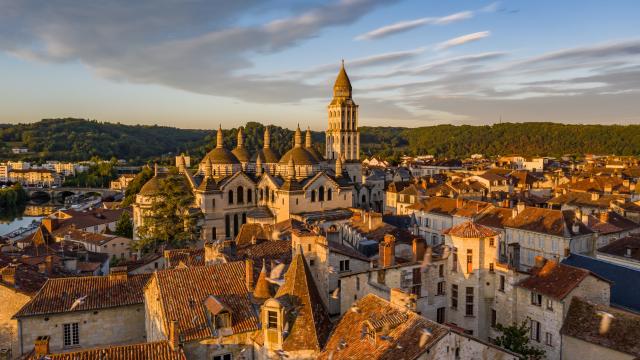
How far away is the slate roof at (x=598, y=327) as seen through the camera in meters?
23.8

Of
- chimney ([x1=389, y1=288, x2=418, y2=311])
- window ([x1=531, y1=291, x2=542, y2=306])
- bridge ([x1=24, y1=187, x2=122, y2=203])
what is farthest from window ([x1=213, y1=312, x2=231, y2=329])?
bridge ([x1=24, y1=187, x2=122, y2=203])

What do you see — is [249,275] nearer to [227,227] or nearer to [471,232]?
[471,232]

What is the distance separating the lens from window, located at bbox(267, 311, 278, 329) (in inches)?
832

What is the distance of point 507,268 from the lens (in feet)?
99.9

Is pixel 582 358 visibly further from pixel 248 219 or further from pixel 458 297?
pixel 248 219

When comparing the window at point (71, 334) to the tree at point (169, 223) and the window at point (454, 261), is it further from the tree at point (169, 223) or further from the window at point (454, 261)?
the tree at point (169, 223)

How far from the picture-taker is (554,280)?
28.5 meters

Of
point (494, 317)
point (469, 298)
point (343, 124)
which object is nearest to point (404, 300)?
point (469, 298)

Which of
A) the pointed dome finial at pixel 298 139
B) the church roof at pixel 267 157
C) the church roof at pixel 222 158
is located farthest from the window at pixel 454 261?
the church roof at pixel 267 157

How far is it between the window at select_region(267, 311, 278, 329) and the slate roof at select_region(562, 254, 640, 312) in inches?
803

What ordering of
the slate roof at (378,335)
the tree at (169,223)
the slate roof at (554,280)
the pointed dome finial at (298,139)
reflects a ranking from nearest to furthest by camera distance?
the slate roof at (378,335), the slate roof at (554,280), the tree at (169,223), the pointed dome finial at (298,139)

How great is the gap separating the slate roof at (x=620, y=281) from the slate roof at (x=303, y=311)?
18.6 metres

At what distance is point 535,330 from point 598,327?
3.92 meters

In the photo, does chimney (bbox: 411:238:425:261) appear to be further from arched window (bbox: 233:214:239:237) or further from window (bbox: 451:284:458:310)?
arched window (bbox: 233:214:239:237)
